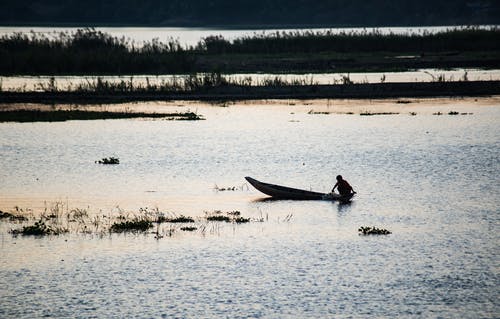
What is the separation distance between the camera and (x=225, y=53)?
88750 mm

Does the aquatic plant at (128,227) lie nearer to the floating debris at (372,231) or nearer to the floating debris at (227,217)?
the floating debris at (227,217)

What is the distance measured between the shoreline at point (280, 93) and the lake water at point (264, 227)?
9027 millimetres

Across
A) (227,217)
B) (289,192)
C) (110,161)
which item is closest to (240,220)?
(227,217)

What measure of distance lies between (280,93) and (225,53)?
24225mm

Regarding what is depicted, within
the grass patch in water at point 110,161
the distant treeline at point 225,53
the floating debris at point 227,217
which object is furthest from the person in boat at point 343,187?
the distant treeline at point 225,53

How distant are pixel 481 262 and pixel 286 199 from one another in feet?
32.2

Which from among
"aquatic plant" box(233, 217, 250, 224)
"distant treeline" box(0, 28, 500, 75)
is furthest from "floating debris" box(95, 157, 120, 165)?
"distant treeline" box(0, 28, 500, 75)

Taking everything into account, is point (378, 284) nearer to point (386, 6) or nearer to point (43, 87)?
point (43, 87)

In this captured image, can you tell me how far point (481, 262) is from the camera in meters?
24.4

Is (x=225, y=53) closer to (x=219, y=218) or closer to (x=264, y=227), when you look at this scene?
(x=219, y=218)

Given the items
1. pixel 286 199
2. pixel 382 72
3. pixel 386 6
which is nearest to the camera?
pixel 286 199

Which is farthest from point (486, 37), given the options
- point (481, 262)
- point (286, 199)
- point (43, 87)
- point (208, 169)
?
point (481, 262)

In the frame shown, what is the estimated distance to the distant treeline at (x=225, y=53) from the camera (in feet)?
254

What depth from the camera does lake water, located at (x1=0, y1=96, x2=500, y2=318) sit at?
21844mm
